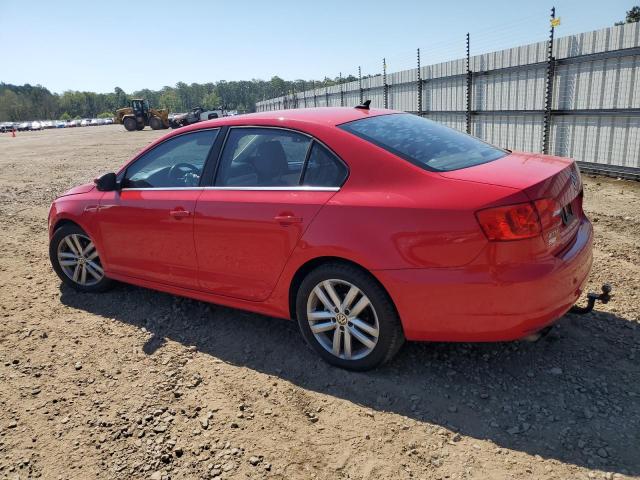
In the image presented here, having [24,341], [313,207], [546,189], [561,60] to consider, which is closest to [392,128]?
[313,207]

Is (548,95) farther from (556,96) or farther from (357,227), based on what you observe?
(357,227)

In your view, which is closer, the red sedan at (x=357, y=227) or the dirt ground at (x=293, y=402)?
the dirt ground at (x=293, y=402)

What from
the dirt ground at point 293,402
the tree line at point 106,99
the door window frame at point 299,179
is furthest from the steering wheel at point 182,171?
the tree line at point 106,99

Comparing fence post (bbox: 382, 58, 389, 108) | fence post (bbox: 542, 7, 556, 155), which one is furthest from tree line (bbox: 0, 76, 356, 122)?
fence post (bbox: 542, 7, 556, 155)

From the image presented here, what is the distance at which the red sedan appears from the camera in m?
2.55

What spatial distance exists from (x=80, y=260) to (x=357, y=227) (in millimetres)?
3125

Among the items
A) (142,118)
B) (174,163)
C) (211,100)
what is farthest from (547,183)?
(211,100)

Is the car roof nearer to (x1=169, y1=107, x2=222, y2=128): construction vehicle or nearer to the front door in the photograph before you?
the front door

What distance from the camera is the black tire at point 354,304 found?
9.31 feet

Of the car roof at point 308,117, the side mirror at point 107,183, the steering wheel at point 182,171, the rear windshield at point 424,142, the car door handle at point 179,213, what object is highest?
the car roof at point 308,117

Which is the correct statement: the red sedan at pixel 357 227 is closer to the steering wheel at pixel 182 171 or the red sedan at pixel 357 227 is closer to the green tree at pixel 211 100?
the steering wheel at pixel 182 171

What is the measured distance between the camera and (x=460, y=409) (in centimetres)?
273

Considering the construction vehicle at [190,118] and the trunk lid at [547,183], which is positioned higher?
the trunk lid at [547,183]

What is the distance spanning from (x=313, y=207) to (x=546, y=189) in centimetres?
130
